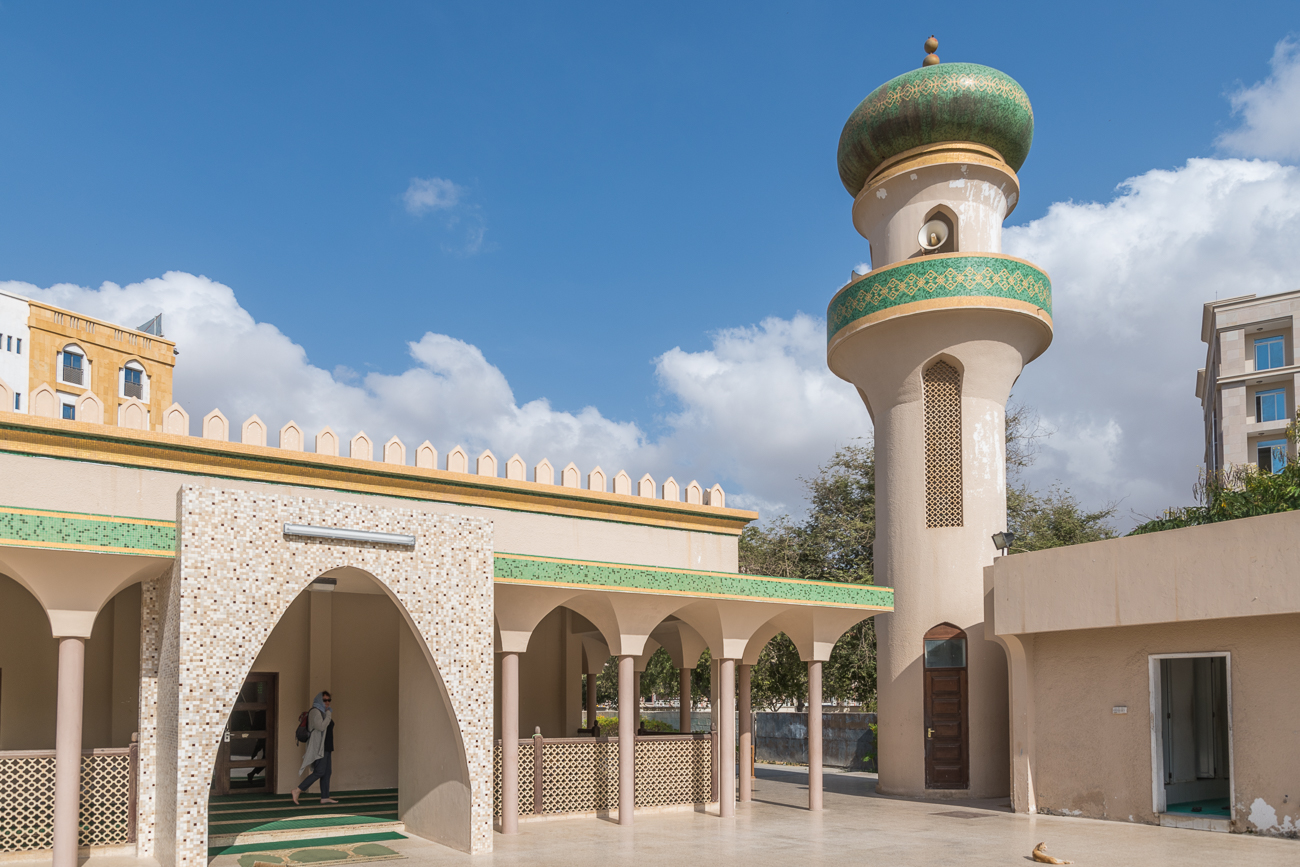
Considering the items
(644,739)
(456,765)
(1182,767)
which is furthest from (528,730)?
(1182,767)

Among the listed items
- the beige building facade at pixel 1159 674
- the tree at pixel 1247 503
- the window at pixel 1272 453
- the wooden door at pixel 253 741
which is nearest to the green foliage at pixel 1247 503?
the tree at pixel 1247 503

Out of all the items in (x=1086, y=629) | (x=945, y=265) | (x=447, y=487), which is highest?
(x=945, y=265)

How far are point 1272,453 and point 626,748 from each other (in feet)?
111

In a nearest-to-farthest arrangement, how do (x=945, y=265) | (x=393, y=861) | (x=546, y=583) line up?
(x=393, y=861) → (x=546, y=583) → (x=945, y=265)

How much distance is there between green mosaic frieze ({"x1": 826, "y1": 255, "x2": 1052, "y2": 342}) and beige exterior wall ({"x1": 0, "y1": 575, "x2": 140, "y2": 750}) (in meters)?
9.93

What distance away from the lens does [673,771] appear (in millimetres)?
12734

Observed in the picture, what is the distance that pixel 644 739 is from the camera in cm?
1269

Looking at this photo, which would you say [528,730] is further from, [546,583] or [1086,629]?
[1086,629]

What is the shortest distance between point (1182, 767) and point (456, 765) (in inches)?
336

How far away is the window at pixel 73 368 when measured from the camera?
40.8 m

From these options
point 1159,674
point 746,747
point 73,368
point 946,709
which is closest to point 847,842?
point 746,747

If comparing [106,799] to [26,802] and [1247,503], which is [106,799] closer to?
[26,802]

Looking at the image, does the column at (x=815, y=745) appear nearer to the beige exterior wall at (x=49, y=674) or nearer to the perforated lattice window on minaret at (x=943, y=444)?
the perforated lattice window on minaret at (x=943, y=444)

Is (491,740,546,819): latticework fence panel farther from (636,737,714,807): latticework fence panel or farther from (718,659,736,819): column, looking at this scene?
(718,659,736,819): column
